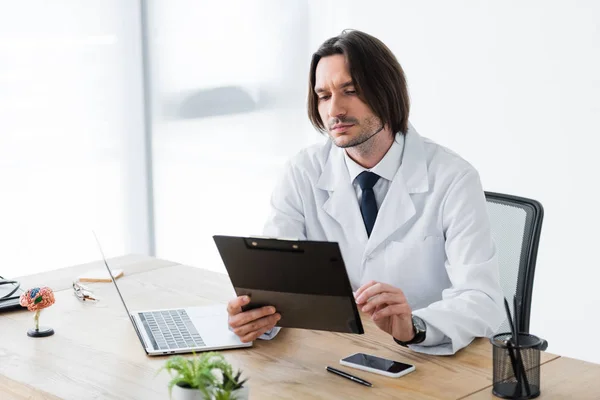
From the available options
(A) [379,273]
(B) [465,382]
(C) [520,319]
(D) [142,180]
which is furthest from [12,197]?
(B) [465,382]

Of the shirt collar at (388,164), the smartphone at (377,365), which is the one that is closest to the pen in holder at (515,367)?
the smartphone at (377,365)

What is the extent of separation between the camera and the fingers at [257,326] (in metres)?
1.80

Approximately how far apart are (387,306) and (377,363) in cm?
12

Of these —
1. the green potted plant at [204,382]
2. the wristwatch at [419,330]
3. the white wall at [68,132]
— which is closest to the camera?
the green potted plant at [204,382]

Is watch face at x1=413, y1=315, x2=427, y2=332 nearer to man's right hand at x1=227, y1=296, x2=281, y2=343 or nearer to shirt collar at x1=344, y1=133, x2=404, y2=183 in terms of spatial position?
man's right hand at x1=227, y1=296, x2=281, y2=343

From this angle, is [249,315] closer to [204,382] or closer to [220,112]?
[204,382]

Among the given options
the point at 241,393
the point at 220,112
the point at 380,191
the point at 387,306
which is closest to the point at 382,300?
the point at 387,306

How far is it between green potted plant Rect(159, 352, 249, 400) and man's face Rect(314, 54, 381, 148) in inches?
40.0

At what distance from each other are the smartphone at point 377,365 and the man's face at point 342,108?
0.67 metres

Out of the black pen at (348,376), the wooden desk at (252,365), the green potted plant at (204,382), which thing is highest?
the green potted plant at (204,382)

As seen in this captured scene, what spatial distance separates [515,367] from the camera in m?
1.50

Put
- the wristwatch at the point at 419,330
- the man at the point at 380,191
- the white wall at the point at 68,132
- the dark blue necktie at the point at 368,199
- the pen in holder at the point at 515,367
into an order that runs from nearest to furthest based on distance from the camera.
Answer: the pen in holder at the point at 515,367 → the wristwatch at the point at 419,330 → the man at the point at 380,191 → the dark blue necktie at the point at 368,199 → the white wall at the point at 68,132

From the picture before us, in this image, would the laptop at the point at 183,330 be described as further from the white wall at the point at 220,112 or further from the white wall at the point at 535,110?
the white wall at the point at 220,112

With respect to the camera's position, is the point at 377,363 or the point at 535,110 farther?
the point at 535,110
